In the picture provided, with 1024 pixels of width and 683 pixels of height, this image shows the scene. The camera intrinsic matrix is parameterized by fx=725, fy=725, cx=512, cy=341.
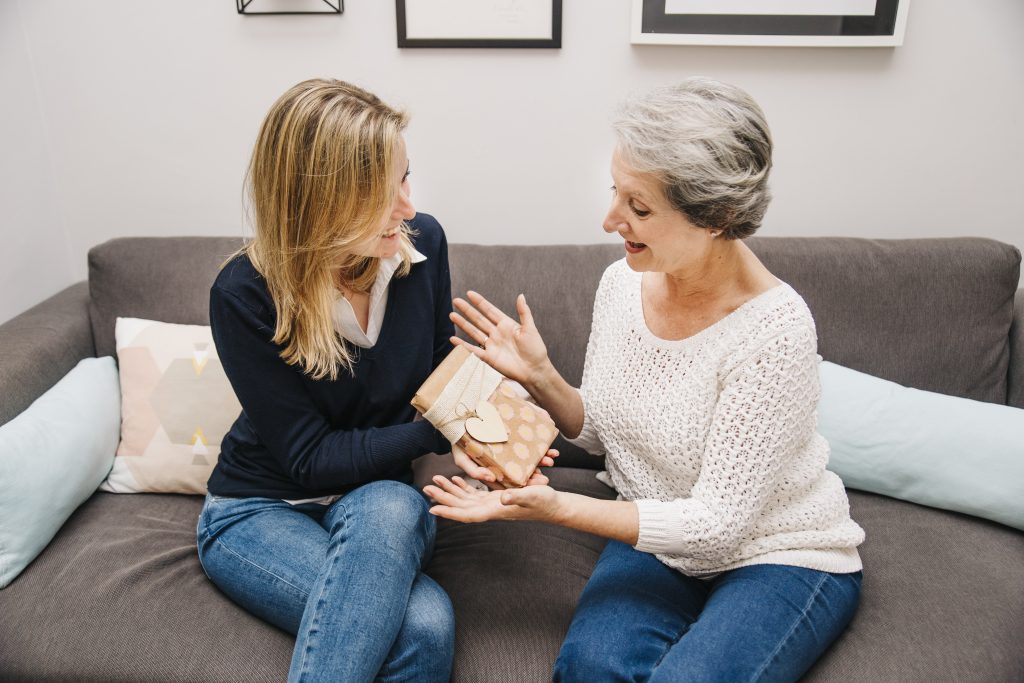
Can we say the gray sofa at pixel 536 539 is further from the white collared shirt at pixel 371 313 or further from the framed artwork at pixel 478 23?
the framed artwork at pixel 478 23

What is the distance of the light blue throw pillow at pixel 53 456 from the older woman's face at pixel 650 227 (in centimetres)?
112

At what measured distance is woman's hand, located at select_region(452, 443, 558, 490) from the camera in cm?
122

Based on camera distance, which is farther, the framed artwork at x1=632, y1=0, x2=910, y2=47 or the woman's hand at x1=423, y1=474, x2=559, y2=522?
the framed artwork at x1=632, y1=0, x2=910, y2=47

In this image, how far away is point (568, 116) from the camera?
186 cm

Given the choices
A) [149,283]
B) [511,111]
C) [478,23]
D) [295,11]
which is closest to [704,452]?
[511,111]

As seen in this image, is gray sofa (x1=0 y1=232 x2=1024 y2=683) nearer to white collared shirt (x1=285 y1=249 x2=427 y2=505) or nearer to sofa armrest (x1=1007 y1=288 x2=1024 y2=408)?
sofa armrest (x1=1007 y1=288 x2=1024 y2=408)

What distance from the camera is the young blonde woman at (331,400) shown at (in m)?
1.14

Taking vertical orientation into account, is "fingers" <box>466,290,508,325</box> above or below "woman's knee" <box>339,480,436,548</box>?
above

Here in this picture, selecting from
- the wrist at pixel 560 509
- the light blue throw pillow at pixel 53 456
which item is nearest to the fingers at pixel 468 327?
the wrist at pixel 560 509

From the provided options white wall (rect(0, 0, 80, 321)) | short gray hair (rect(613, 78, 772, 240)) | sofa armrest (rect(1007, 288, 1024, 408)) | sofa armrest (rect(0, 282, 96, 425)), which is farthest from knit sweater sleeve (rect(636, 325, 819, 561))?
white wall (rect(0, 0, 80, 321))

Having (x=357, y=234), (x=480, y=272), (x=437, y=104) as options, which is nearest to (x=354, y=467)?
(x=357, y=234)

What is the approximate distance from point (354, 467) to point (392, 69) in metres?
1.06

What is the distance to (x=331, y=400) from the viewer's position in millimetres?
1332

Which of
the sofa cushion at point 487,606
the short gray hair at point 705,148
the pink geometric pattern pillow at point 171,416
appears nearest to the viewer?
the short gray hair at point 705,148
